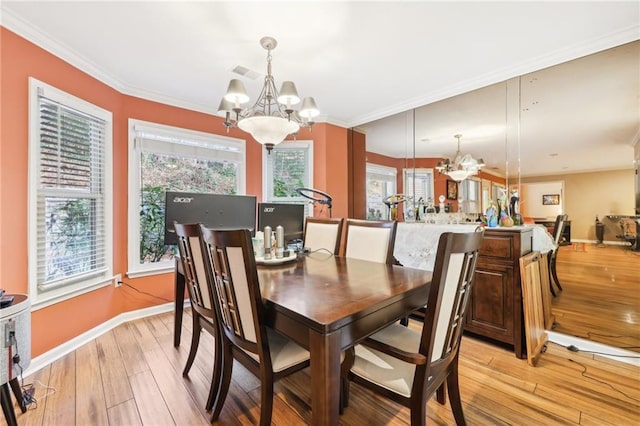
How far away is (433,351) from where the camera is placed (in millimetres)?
1118

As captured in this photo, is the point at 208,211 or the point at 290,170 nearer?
the point at 208,211

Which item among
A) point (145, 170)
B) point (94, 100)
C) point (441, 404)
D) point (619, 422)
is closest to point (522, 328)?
point (619, 422)

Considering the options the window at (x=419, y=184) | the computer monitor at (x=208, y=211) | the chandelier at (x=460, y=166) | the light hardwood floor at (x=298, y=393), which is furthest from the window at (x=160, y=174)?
the chandelier at (x=460, y=166)

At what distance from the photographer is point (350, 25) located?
1961 mm

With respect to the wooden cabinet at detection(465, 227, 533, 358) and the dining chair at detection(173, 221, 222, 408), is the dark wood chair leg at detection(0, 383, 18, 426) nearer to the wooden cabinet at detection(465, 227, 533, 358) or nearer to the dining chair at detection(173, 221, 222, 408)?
the dining chair at detection(173, 221, 222, 408)

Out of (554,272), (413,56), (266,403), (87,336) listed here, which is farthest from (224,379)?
(554,272)

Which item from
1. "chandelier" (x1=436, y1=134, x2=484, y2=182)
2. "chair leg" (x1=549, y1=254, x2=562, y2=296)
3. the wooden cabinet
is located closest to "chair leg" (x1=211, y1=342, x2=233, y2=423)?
the wooden cabinet

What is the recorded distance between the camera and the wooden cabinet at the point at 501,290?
2113 millimetres

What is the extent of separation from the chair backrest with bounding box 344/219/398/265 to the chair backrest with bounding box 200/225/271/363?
3.69 feet

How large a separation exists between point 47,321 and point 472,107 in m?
4.25

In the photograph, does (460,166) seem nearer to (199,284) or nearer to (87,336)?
(199,284)

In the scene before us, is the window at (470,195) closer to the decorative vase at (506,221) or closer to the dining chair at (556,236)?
the decorative vase at (506,221)

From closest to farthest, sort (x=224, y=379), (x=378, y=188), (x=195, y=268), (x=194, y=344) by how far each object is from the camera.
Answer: (x=224, y=379), (x=195, y=268), (x=194, y=344), (x=378, y=188)

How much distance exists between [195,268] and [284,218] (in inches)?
44.1
